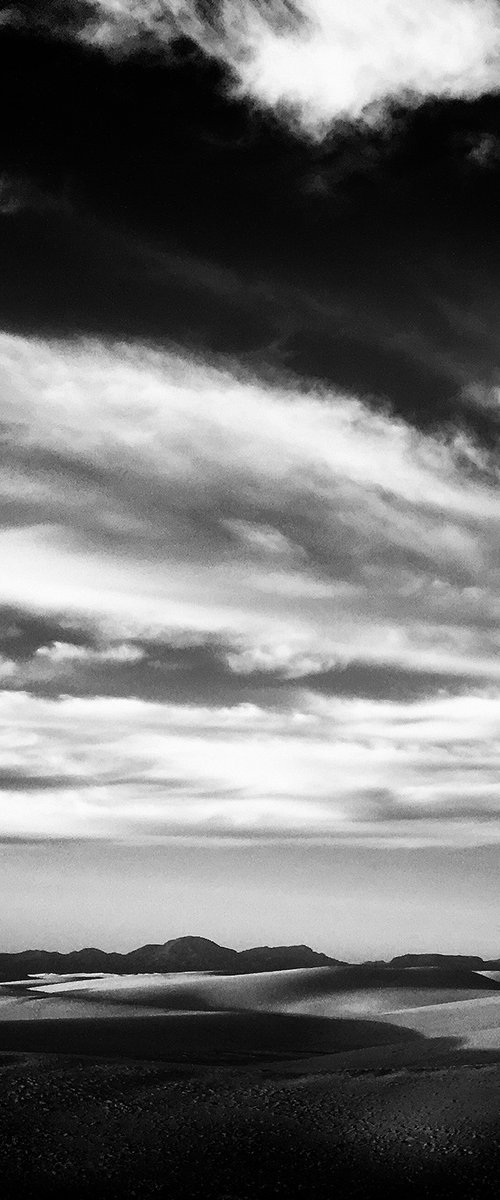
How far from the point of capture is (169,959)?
9000 centimetres

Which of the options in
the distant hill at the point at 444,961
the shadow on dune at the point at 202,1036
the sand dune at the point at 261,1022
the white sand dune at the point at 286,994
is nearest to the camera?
the sand dune at the point at 261,1022

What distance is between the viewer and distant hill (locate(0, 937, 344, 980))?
3292 inches

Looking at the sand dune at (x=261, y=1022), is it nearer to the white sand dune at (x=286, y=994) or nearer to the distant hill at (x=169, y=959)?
the white sand dune at (x=286, y=994)

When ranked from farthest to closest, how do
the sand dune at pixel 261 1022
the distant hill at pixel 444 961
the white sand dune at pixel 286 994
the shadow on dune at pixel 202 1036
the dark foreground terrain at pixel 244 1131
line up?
the distant hill at pixel 444 961
the white sand dune at pixel 286 994
the shadow on dune at pixel 202 1036
the sand dune at pixel 261 1022
the dark foreground terrain at pixel 244 1131

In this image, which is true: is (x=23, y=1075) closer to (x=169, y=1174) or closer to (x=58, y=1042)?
(x=169, y=1174)

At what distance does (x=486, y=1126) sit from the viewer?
52.0ft

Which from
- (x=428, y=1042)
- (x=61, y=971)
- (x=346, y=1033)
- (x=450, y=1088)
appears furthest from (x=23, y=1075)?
(x=61, y=971)

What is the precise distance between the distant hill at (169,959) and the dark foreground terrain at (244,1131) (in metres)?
66.8

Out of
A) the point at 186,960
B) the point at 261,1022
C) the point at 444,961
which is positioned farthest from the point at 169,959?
the point at 261,1022

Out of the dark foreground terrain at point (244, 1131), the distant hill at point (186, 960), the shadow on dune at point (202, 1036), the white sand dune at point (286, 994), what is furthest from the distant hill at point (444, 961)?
the dark foreground terrain at point (244, 1131)

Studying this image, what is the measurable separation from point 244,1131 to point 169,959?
79437 millimetres

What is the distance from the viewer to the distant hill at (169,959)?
8362 centimetres

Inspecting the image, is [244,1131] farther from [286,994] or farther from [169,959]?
[169,959]

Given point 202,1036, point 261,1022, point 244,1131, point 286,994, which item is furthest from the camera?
point 286,994
